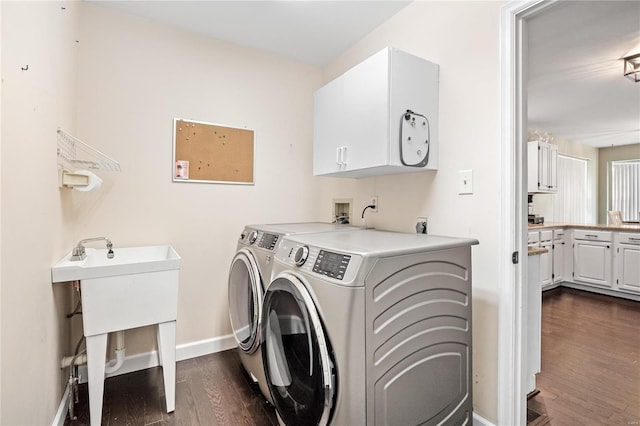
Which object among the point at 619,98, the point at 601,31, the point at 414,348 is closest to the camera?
the point at 414,348

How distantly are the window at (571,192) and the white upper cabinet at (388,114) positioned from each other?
4870 mm

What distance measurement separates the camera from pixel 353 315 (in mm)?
978

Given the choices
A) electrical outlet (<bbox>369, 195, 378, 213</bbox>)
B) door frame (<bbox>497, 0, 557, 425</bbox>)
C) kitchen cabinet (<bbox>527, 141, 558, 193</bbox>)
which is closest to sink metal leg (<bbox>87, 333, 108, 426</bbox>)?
electrical outlet (<bbox>369, 195, 378, 213</bbox>)

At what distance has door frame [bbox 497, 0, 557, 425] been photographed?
4.57 ft

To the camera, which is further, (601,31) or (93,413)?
(601,31)

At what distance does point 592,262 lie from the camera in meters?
4.10

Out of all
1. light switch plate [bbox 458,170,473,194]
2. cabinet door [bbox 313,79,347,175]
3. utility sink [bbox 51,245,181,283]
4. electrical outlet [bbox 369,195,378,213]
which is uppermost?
cabinet door [bbox 313,79,347,175]

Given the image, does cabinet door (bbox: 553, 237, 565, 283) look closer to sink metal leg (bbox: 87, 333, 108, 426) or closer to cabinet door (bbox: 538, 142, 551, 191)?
cabinet door (bbox: 538, 142, 551, 191)

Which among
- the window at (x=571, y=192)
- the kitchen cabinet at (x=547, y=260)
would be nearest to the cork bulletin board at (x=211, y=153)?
the kitchen cabinet at (x=547, y=260)

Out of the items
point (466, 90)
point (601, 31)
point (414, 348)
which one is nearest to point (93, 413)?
point (414, 348)

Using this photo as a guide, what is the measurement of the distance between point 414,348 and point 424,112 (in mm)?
→ 1247

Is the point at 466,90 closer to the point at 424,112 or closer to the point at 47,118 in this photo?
the point at 424,112

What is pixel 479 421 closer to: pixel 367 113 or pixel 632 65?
pixel 367 113

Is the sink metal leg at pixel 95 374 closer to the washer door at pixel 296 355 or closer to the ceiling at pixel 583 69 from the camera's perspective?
the washer door at pixel 296 355
